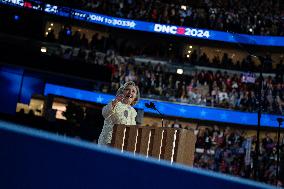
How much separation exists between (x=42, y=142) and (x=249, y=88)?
21.7 metres

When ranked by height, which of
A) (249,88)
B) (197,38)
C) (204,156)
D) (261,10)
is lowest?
(204,156)

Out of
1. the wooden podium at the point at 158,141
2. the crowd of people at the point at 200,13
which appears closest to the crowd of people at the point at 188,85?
the crowd of people at the point at 200,13

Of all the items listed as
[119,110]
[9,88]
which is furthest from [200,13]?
[119,110]

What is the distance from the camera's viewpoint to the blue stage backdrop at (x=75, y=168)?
1072 mm

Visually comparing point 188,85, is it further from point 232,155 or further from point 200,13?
point 232,155

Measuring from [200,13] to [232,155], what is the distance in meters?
11.6

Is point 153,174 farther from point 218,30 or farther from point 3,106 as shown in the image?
point 218,30

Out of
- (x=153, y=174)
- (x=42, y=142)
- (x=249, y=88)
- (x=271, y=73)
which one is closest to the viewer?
(x=42, y=142)

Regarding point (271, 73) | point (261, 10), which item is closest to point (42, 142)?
point (271, 73)

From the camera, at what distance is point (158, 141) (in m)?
4.02

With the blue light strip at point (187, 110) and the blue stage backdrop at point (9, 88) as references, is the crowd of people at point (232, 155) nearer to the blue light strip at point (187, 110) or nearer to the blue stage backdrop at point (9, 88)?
the blue light strip at point (187, 110)

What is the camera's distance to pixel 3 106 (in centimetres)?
1852

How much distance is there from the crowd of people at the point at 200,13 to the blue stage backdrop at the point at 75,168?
24.9 m

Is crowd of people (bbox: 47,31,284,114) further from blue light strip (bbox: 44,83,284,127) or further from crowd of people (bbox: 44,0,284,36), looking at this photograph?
crowd of people (bbox: 44,0,284,36)
